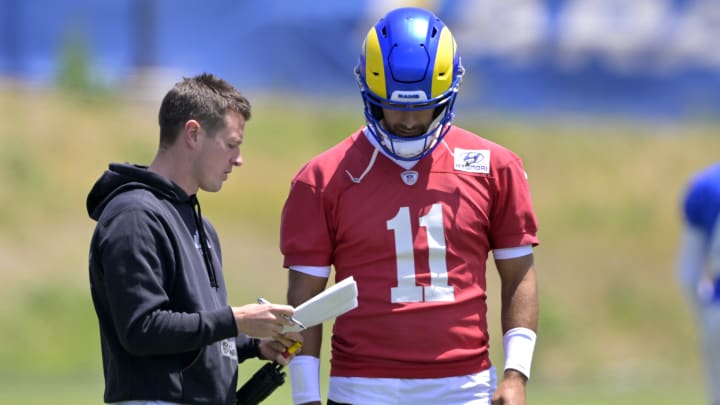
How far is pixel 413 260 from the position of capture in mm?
4691

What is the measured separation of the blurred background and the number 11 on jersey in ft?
52.5

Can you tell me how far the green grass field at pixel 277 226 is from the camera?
19.6m

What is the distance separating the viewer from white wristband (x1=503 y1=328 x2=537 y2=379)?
15.5 ft

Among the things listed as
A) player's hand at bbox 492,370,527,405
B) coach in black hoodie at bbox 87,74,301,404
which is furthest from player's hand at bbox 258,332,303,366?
player's hand at bbox 492,370,527,405

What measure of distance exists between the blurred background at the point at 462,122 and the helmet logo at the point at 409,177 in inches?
629

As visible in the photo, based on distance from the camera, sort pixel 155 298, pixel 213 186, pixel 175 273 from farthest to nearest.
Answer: pixel 213 186, pixel 175 273, pixel 155 298

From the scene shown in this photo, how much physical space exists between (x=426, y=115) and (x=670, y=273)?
20.4 metres

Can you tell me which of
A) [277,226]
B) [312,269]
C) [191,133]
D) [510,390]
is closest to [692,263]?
[510,390]

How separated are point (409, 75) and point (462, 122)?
2307cm

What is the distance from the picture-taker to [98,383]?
1736 cm

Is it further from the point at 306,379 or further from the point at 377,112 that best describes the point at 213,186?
the point at 306,379

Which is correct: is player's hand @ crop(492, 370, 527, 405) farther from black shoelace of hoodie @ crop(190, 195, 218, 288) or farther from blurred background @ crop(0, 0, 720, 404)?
blurred background @ crop(0, 0, 720, 404)

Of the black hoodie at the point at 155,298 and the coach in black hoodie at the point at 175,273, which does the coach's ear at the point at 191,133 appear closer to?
the coach in black hoodie at the point at 175,273

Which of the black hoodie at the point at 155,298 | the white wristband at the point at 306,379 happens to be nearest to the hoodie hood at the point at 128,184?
the black hoodie at the point at 155,298
